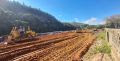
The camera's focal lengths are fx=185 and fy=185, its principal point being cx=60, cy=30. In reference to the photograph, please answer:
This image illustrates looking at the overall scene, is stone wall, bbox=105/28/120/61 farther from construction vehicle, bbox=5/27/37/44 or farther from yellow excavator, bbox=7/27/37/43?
yellow excavator, bbox=7/27/37/43

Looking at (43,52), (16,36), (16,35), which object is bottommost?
(43,52)

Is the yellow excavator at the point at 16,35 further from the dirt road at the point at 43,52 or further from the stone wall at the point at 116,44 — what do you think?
the stone wall at the point at 116,44

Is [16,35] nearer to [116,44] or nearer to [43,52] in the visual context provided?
[43,52]

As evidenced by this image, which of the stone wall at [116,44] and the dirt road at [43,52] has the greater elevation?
the stone wall at [116,44]

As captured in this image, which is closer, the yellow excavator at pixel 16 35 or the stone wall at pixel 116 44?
the stone wall at pixel 116 44

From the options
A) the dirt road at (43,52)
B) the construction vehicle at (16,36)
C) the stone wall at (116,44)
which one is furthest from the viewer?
the construction vehicle at (16,36)

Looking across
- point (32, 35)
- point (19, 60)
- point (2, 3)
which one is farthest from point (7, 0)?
point (19, 60)

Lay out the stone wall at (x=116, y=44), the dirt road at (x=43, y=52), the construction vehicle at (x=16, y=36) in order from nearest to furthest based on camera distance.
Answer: the stone wall at (x=116, y=44) → the dirt road at (x=43, y=52) → the construction vehicle at (x=16, y=36)

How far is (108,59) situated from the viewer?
959cm

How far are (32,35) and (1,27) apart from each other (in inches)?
671

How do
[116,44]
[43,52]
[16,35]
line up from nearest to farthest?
[116,44] < [43,52] < [16,35]

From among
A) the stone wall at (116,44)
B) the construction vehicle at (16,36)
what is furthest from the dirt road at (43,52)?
the construction vehicle at (16,36)

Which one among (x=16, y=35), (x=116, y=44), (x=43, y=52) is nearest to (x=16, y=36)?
(x=16, y=35)

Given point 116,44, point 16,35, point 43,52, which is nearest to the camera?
point 116,44
